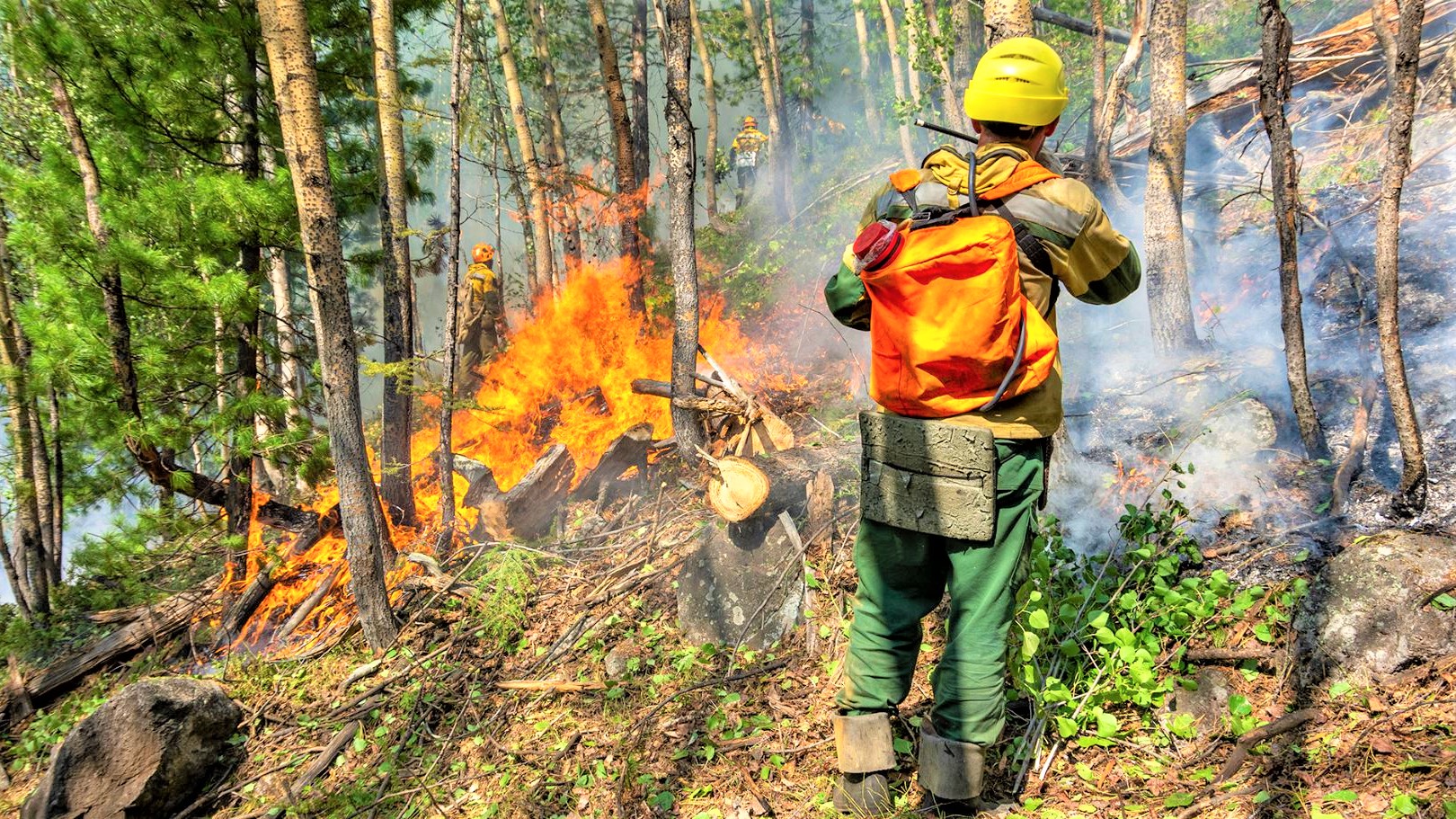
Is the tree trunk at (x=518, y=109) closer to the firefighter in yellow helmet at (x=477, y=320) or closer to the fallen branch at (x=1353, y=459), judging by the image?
the firefighter in yellow helmet at (x=477, y=320)

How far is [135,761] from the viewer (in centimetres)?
431

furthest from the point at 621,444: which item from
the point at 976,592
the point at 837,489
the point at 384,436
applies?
the point at 976,592

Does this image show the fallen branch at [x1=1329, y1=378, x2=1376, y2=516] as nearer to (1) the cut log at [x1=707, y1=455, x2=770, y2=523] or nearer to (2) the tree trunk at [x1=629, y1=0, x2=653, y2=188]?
(1) the cut log at [x1=707, y1=455, x2=770, y2=523]

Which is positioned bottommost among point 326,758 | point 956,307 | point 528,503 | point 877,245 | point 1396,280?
point 326,758

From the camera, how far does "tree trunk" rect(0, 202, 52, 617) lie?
710 cm

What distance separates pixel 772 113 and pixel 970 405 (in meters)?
16.8

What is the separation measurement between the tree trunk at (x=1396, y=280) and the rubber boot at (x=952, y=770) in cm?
247

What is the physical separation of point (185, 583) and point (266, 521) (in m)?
1.72

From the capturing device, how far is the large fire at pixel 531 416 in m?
6.12

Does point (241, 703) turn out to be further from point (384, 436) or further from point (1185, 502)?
point (1185, 502)

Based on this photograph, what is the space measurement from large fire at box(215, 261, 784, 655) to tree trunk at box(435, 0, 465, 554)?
168 mm

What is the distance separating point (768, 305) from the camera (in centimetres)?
1238

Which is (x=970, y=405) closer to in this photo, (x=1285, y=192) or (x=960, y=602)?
(x=960, y=602)

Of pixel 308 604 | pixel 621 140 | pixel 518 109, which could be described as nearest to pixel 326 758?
pixel 308 604
